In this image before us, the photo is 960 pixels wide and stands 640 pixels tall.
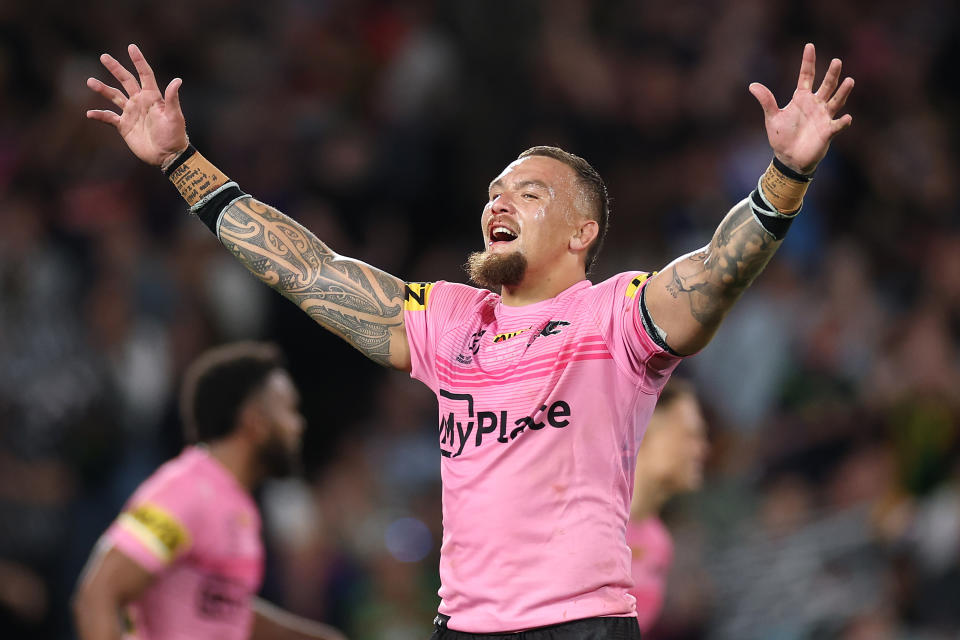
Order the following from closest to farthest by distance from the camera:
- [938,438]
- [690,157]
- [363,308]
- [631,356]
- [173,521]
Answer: [631,356] → [363,308] → [173,521] → [938,438] → [690,157]

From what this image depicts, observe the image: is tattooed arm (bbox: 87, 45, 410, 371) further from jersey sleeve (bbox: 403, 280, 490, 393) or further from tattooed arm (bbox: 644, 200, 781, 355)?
tattooed arm (bbox: 644, 200, 781, 355)

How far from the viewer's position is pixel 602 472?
3.50 m

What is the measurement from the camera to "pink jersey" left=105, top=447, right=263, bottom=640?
5.15m

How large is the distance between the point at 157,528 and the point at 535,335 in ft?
7.38

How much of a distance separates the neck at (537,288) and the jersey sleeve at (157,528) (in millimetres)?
2037

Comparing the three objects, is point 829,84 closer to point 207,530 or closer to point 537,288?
point 537,288

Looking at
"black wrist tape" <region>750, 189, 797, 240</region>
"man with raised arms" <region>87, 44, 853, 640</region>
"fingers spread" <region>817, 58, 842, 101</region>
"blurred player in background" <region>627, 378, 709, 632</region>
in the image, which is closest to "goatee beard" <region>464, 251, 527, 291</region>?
"man with raised arms" <region>87, 44, 853, 640</region>

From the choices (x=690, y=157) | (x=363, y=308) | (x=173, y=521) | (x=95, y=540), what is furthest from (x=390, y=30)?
(x=363, y=308)

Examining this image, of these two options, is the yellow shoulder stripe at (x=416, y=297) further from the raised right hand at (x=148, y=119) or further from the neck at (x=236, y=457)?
the neck at (x=236, y=457)

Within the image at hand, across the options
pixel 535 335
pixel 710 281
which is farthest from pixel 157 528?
pixel 710 281

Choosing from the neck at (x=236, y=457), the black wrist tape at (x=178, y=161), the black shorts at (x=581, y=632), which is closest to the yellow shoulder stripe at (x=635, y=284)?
the black shorts at (x=581, y=632)

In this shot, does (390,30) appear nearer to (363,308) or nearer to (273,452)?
(273,452)

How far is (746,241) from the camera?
131 inches

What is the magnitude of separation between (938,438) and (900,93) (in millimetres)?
3477
